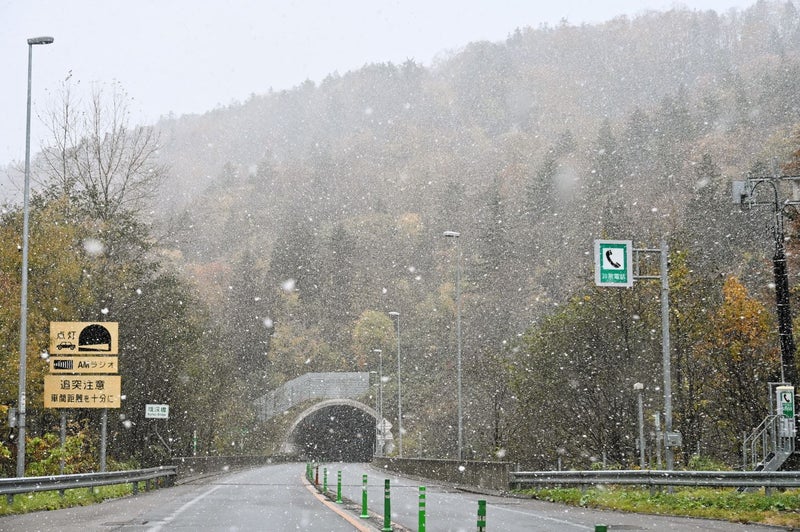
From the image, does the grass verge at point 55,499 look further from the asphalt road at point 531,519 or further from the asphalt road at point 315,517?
the asphalt road at point 531,519

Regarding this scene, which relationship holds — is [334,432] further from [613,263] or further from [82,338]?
[613,263]

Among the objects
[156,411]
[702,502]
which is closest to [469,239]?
[156,411]

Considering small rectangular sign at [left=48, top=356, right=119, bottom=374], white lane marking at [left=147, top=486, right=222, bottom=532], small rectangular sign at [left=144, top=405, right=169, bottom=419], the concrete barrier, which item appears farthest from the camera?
small rectangular sign at [left=144, top=405, right=169, bottom=419]

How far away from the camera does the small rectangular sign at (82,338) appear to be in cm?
3331

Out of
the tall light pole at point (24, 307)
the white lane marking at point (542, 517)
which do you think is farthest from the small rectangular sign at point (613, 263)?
the tall light pole at point (24, 307)

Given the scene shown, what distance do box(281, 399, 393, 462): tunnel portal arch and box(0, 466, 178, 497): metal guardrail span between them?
6346cm

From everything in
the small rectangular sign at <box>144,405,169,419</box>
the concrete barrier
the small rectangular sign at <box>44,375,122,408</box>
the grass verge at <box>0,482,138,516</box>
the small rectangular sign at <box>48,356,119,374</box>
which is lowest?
the concrete barrier

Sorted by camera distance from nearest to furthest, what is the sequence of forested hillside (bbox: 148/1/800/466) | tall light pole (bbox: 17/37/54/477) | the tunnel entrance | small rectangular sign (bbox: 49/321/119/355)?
tall light pole (bbox: 17/37/54/477), small rectangular sign (bbox: 49/321/119/355), forested hillside (bbox: 148/1/800/466), the tunnel entrance

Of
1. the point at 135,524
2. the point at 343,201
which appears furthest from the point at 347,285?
the point at 135,524

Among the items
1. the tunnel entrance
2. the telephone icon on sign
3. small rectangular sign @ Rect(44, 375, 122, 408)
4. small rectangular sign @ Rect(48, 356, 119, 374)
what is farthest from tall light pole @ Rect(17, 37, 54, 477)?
the tunnel entrance

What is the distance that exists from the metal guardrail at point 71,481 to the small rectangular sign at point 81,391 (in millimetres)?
2813

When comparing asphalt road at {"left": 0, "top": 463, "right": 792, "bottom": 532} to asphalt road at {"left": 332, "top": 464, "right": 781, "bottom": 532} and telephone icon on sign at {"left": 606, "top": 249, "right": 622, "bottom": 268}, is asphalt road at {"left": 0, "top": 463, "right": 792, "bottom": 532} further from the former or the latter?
telephone icon on sign at {"left": 606, "top": 249, "right": 622, "bottom": 268}

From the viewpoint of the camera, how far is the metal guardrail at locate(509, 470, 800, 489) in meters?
19.5

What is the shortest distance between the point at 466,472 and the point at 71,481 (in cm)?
1556
